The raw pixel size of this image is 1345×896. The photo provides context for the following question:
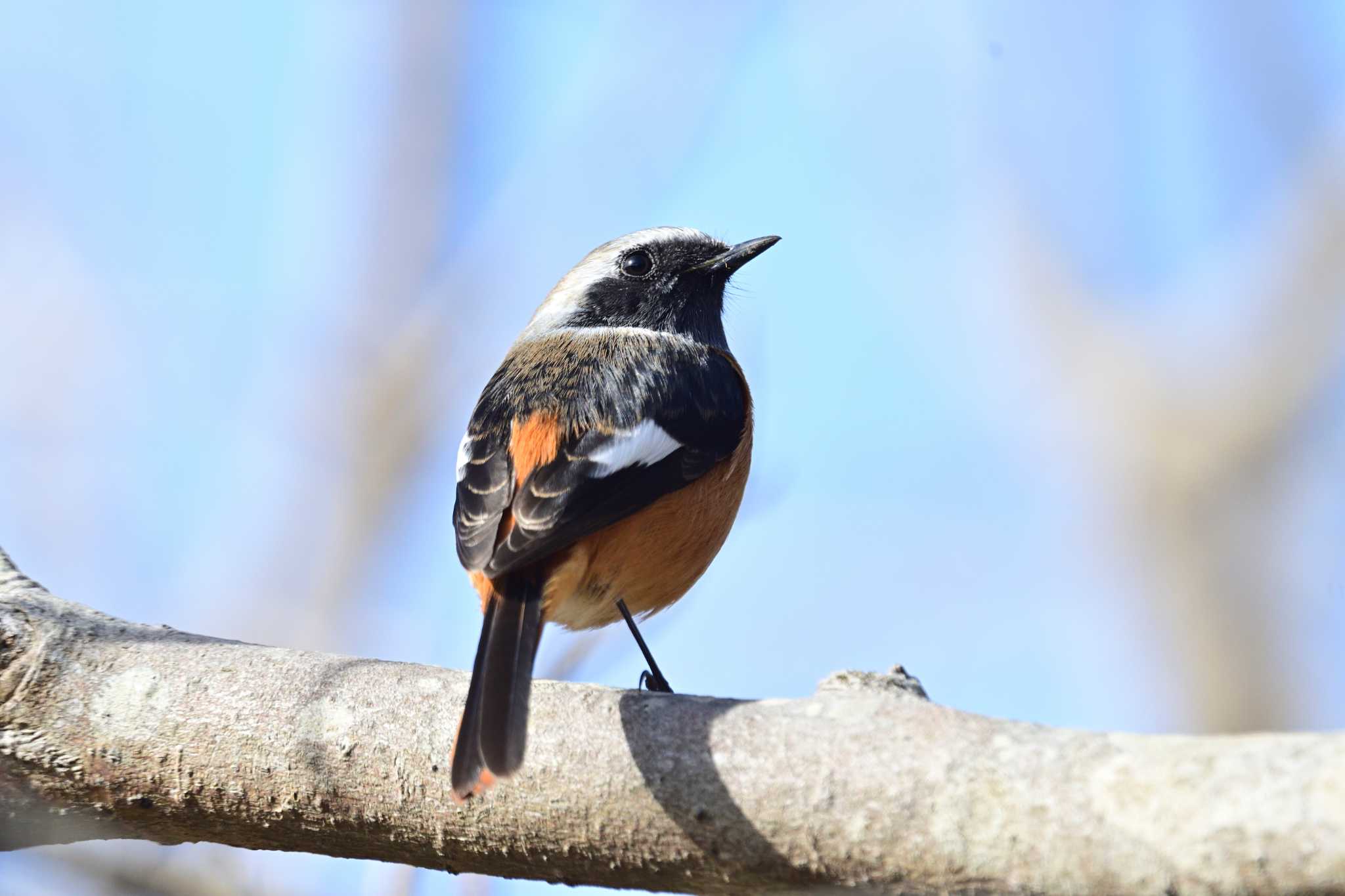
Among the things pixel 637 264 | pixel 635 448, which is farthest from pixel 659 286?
pixel 635 448

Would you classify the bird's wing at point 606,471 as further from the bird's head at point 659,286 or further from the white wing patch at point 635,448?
the bird's head at point 659,286

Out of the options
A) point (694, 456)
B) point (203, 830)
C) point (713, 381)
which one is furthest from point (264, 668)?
point (713, 381)

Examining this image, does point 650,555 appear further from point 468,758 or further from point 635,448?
point 468,758

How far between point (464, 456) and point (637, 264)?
1638 mm

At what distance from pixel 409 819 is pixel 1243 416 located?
230 inches

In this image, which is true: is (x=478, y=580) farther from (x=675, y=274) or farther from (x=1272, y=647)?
(x=1272, y=647)

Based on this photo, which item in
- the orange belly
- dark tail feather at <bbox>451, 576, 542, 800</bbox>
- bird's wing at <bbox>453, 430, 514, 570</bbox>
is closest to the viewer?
dark tail feather at <bbox>451, 576, 542, 800</bbox>

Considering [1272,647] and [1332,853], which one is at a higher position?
[1272,647]

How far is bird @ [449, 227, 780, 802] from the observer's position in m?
3.24

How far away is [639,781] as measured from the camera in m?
2.68

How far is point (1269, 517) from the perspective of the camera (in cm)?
725

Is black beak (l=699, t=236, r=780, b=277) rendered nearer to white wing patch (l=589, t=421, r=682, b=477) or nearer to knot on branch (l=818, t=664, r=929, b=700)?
white wing patch (l=589, t=421, r=682, b=477)

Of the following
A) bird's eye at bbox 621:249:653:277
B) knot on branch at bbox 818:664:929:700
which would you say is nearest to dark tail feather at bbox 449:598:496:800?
knot on branch at bbox 818:664:929:700

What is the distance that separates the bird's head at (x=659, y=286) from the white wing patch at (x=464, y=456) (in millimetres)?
1162
